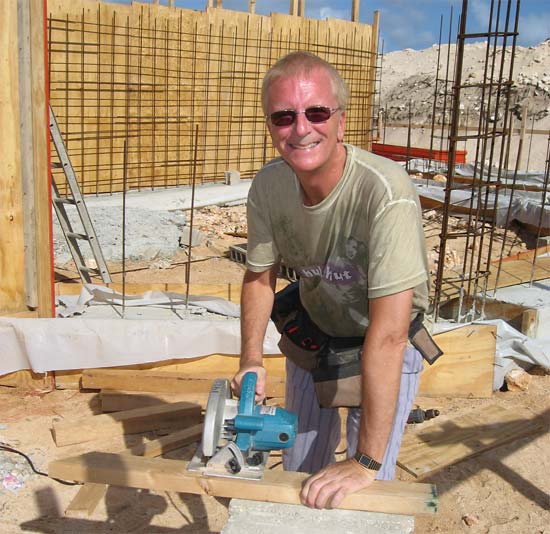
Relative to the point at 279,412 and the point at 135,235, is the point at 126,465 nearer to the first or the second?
the point at 279,412

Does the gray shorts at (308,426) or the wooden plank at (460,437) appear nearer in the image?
the gray shorts at (308,426)

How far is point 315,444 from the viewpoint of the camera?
2639 millimetres

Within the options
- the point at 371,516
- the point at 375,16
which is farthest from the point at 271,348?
the point at 375,16

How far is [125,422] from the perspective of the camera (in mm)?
4023

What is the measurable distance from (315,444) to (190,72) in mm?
10131

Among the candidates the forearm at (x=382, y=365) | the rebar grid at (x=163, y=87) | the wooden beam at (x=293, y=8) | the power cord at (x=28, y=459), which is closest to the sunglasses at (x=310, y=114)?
the forearm at (x=382, y=365)

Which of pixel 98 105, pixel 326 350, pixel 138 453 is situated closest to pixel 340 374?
pixel 326 350

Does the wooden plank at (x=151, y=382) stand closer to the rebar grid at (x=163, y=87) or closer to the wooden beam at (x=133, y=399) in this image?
the wooden beam at (x=133, y=399)

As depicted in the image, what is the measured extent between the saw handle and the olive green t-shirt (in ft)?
1.43

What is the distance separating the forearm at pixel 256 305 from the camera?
2.49m

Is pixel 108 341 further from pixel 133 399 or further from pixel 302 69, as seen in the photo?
pixel 302 69

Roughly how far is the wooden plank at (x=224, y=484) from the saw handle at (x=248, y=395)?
0.68 ft

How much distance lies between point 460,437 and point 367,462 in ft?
8.05

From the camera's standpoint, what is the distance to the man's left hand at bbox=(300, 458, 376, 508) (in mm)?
1790
